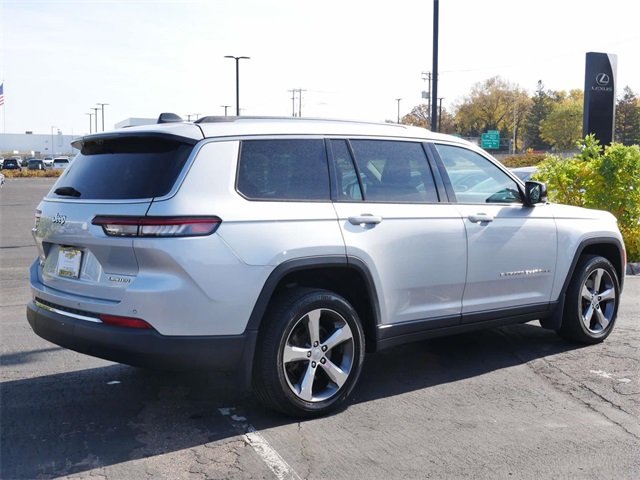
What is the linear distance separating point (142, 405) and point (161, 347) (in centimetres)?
95

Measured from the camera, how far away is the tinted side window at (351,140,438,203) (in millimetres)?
5156

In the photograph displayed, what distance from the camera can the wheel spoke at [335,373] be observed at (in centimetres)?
474

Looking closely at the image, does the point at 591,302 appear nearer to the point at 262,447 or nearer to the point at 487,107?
the point at 262,447

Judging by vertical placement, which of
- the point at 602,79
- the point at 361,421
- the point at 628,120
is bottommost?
the point at 361,421

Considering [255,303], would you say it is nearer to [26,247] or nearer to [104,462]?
[104,462]

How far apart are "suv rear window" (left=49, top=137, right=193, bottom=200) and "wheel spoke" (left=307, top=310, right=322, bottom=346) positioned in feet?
3.87

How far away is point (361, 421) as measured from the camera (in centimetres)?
470


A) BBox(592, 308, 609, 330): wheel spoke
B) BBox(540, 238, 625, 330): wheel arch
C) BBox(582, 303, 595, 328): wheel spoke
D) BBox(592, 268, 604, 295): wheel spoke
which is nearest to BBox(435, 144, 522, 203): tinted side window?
BBox(540, 238, 625, 330): wheel arch

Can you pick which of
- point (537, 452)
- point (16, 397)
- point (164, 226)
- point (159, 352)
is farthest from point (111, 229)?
point (537, 452)

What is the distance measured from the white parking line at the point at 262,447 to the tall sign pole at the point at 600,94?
50.8ft

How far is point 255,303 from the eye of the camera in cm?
436

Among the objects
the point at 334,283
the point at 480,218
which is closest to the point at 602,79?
the point at 480,218

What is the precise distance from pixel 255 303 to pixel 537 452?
5.97ft

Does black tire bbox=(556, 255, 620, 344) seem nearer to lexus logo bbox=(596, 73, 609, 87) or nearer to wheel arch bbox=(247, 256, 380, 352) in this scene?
wheel arch bbox=(247, 256, 380, 352)
